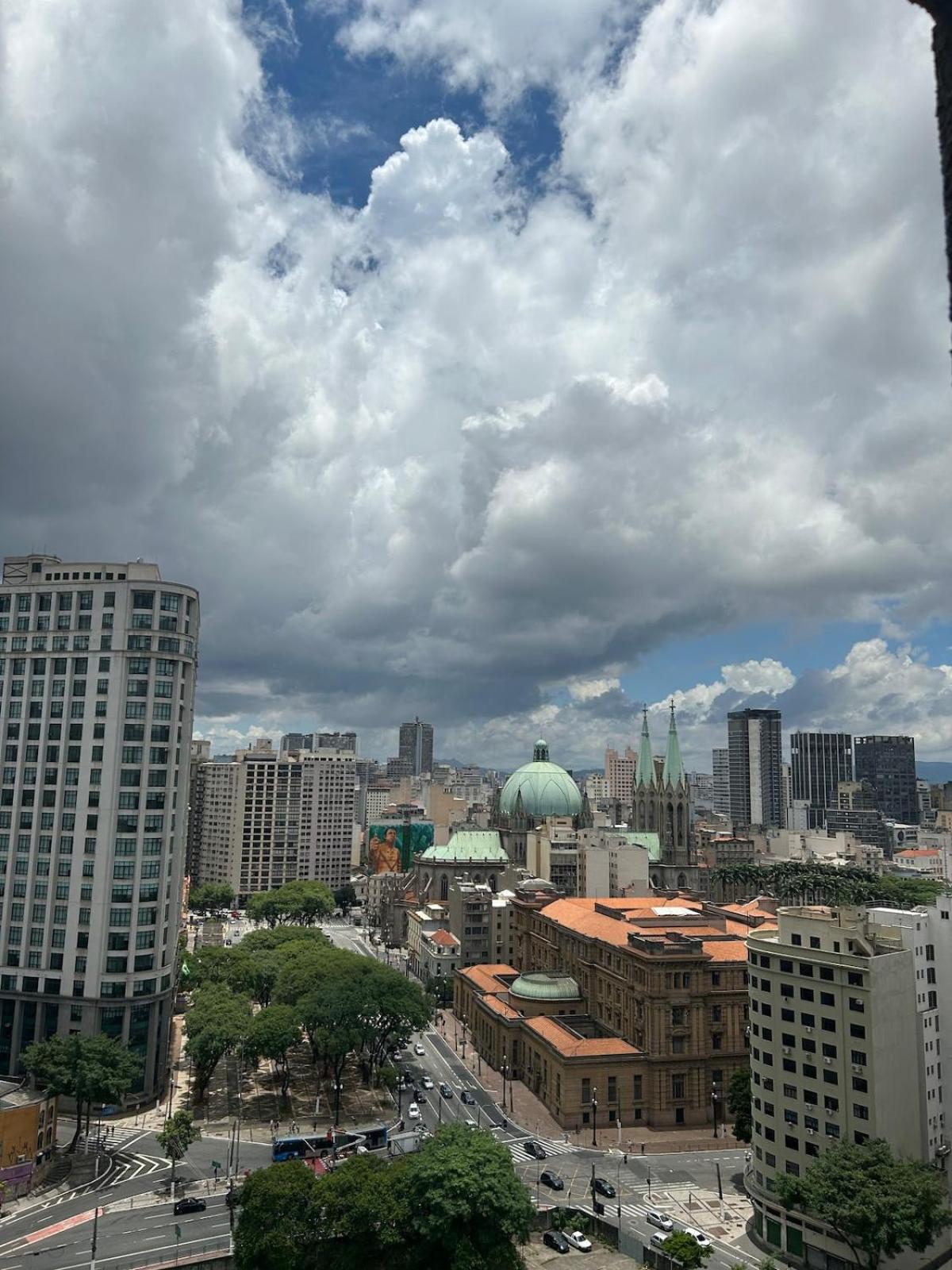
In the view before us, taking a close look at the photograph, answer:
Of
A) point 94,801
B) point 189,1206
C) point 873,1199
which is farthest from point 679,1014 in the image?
point 94,801

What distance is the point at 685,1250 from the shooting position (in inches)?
2741

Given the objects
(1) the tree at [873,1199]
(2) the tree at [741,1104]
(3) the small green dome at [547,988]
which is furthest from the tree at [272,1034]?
(1) the tree at [873,1199]

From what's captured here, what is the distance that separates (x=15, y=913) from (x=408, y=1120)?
52361 millimetres

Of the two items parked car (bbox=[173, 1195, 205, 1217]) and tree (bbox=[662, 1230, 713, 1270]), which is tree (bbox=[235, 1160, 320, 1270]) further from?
tree (bbox=[662, 1230, 713, 1270])

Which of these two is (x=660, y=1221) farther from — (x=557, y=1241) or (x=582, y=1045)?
(x=582, y=1045)

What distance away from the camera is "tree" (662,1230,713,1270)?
2729 inches

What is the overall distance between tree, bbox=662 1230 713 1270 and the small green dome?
59.0m

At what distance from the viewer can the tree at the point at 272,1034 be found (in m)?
105

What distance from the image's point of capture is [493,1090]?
11994 centimetres

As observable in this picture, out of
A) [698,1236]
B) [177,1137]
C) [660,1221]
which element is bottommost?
[698,1236]

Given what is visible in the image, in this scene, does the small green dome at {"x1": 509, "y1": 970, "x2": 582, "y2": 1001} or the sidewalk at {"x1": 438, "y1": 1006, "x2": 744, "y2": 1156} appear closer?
the sidewalk at {"x1": 438, "y1": 1006, "x2": 744, "y2": 1156}

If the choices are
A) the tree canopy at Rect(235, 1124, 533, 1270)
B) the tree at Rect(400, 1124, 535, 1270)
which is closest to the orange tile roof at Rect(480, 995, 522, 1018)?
the tree at Rect(400, 1124, 535, 1270)

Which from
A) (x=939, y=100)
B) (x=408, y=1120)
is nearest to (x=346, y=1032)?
(x=408, y=1120)

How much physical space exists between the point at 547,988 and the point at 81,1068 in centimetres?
6334
